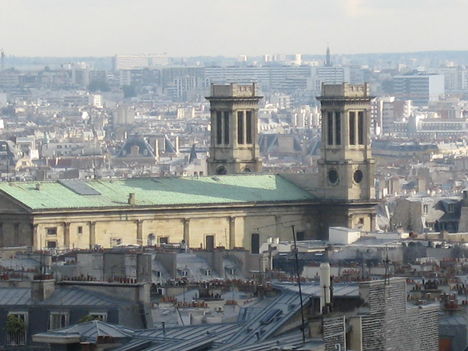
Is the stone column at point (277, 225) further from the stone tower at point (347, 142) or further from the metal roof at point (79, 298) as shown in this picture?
the metal roof at point (79, 298)

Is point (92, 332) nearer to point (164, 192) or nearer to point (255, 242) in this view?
point (255, 242)

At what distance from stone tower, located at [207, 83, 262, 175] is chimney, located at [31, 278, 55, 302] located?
41190 millimetres

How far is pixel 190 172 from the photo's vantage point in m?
142

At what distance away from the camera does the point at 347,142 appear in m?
74.1

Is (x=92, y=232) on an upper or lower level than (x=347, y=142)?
lower

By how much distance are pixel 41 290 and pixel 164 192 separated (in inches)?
1424

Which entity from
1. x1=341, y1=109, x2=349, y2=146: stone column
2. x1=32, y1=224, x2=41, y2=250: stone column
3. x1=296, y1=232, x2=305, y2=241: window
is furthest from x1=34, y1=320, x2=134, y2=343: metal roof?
x1=341, y1=109, x2=349, y2=146: stone column

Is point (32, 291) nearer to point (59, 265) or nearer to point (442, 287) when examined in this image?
point (442, 287)

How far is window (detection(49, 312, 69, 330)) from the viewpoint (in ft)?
111

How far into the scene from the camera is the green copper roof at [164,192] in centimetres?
6819

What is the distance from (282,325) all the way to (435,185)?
103 meters

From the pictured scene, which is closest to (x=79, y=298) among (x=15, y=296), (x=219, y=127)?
(x=15, y=296)

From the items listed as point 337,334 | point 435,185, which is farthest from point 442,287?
point 435,185

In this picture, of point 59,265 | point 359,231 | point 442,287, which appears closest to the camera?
point 442,287
